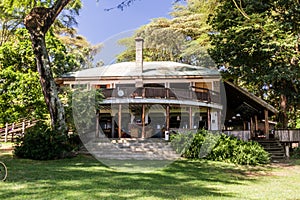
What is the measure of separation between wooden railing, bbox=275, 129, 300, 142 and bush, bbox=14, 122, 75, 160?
492 inches

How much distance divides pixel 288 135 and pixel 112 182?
1371 cm

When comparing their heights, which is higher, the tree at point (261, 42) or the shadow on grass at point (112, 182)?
the tree at point (261, 42)

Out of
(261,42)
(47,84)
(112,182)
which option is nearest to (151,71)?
(261,42)

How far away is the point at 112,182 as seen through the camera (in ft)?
25.8


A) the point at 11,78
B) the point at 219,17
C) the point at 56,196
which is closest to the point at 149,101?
the point at 219,17

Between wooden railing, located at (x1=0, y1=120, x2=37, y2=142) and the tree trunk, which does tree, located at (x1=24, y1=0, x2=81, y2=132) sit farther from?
wooden railing, located at (x1=0, y1=120, x2=37, y2=142)

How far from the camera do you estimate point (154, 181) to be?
27.4 ft

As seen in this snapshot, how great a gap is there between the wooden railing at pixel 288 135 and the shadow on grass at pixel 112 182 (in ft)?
24.4

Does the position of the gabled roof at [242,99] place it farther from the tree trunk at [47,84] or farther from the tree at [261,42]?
the tree trunk at [47,84]

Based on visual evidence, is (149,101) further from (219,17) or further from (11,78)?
(11,78)

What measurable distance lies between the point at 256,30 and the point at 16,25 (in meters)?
17.3

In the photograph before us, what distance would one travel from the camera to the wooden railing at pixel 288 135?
17625mm

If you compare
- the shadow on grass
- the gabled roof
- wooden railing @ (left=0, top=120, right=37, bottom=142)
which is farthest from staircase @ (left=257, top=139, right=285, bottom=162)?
wooden railing @ (left=0, top=120, right=37, bottom=142)

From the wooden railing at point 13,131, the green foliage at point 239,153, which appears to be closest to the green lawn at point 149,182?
the green foliage at point 239,153
